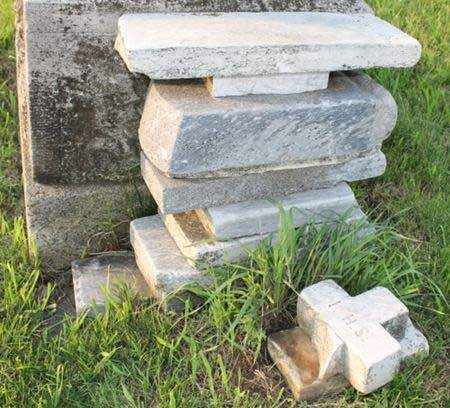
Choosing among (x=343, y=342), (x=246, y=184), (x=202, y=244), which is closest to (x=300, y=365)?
(x=343, y=342)

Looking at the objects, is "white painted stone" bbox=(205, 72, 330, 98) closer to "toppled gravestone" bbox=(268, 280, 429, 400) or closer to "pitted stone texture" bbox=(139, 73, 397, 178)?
"pitted stone texture" bbox=(139, 73, 397, 178)

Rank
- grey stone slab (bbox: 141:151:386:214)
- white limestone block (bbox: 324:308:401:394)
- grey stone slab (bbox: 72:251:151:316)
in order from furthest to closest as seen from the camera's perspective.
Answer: grey stone slab (bbox: 72:251:151:316) → grey stone slab (bbox: 141:151:386:214) → white limestone block (bbox: 324:308:401:394)

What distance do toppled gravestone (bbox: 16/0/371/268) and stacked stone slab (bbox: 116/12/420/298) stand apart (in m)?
0.10

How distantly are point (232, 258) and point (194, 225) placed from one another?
19 cm

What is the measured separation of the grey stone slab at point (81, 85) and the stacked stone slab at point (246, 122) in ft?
0.31

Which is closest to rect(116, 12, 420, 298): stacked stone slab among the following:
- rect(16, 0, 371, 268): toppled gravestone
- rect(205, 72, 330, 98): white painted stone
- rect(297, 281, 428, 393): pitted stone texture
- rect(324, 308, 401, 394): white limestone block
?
rect(205, 72, 330, 98): white painted stone

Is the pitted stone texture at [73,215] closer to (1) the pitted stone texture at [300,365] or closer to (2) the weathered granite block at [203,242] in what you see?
(2) the weathered granite block at [203,242]

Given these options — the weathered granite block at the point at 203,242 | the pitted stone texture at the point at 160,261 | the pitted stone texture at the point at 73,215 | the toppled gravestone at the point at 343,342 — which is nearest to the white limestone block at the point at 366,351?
the toppled gravestone at the point at 343,342

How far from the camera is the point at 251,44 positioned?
2.23m

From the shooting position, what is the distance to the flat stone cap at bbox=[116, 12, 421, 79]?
2172 millimetres

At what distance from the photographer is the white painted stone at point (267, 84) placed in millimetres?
2305

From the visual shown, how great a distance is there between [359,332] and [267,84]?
0.89 meters

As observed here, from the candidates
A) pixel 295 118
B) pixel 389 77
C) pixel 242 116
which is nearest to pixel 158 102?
pixel 242 116

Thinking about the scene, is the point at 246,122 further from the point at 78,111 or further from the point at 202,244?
the point at 78,111
